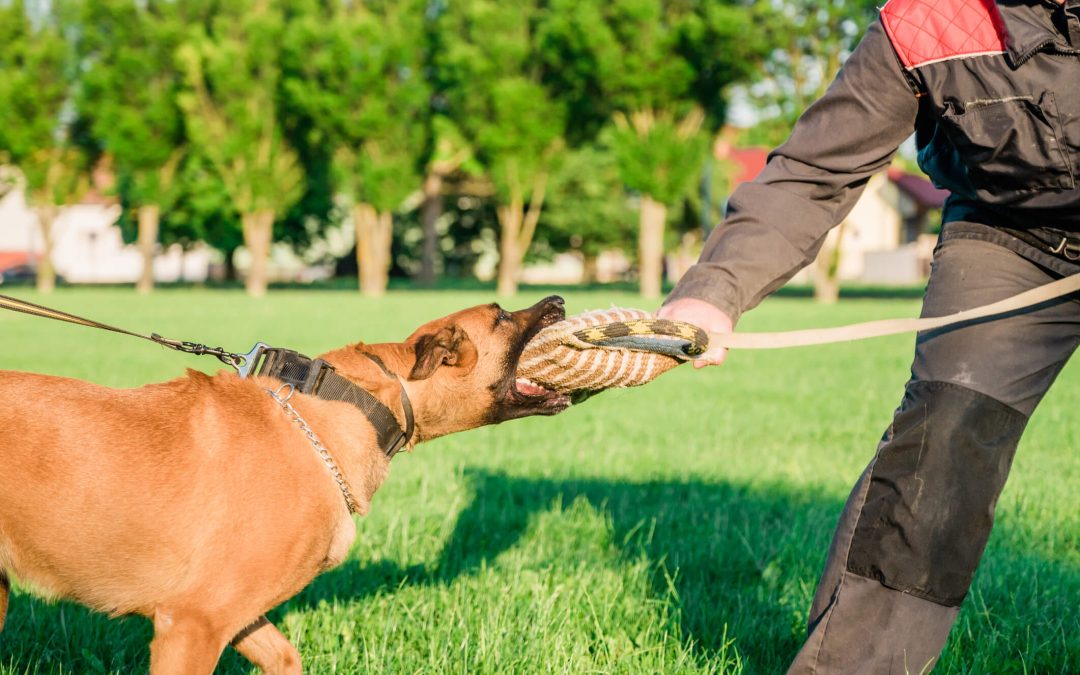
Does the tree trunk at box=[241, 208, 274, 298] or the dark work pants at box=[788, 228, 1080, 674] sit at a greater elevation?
the tree trunk at box=[241, 208, 274, 298]

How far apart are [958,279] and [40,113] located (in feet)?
158

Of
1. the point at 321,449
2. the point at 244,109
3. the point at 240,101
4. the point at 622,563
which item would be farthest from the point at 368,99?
the point at 321,449

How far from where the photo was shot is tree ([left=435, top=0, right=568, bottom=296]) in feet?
133

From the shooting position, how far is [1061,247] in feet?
8.77

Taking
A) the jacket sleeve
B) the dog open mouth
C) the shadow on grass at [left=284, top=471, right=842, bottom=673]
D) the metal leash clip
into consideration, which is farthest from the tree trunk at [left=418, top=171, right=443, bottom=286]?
the jacket sleeve

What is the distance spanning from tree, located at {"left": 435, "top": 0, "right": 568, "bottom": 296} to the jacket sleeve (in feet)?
125

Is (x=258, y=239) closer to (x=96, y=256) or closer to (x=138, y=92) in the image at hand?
(x=138, y=92)

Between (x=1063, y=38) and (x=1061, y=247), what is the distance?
0.57 metres

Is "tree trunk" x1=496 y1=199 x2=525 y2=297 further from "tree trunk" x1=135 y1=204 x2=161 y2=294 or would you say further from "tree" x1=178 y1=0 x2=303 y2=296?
"tree trunk" x1=135 y1=204 x2=161 y2=294

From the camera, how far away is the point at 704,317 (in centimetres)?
256

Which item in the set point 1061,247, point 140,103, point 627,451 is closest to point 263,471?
point 1061,247

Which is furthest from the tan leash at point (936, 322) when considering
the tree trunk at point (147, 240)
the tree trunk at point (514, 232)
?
the tree trunk at point (147, 240)

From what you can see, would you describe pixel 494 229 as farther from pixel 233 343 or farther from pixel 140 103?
pixel 233 343

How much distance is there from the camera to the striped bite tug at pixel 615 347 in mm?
2482
